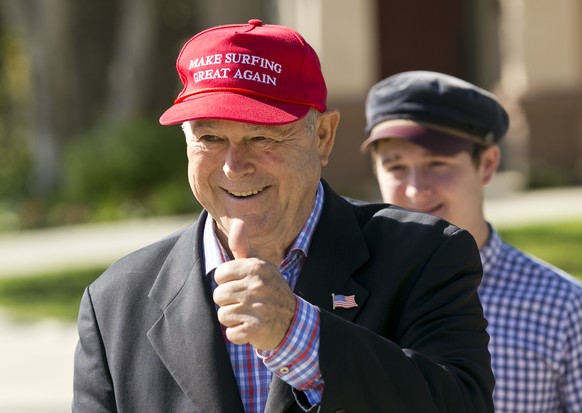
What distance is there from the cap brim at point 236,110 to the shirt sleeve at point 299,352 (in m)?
0.39

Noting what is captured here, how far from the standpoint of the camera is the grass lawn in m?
10.9

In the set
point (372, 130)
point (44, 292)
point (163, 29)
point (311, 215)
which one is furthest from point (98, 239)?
point (311, 215)

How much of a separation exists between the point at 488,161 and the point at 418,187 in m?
0.33

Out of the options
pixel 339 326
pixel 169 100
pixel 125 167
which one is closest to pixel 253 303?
pixel 339 326

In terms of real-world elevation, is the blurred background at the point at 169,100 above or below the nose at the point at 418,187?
above

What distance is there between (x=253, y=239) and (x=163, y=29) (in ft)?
70.6

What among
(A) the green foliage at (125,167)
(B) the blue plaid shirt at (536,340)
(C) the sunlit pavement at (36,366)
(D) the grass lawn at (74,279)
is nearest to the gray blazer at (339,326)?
(B) the blue plaid shirt at (536,340)

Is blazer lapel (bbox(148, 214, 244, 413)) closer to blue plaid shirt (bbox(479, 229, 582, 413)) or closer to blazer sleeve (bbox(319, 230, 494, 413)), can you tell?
blazer sleeve (bbox(319, 230, 494, 413))

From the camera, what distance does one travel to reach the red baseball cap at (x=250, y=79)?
2314 millimetres

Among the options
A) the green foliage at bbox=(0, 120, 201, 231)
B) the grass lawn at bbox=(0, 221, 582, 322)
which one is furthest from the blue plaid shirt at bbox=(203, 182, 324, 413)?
the green foliage at bbox=(0, 120, 201, 231)

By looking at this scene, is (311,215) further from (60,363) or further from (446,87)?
(60,363)

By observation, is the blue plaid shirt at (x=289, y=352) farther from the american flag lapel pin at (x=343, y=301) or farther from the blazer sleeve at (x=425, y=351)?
the american flag lapel pin at (x=343, y=301)

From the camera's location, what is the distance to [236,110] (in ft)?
7.54

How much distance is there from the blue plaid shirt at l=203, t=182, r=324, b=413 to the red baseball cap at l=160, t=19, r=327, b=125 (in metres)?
0.32
